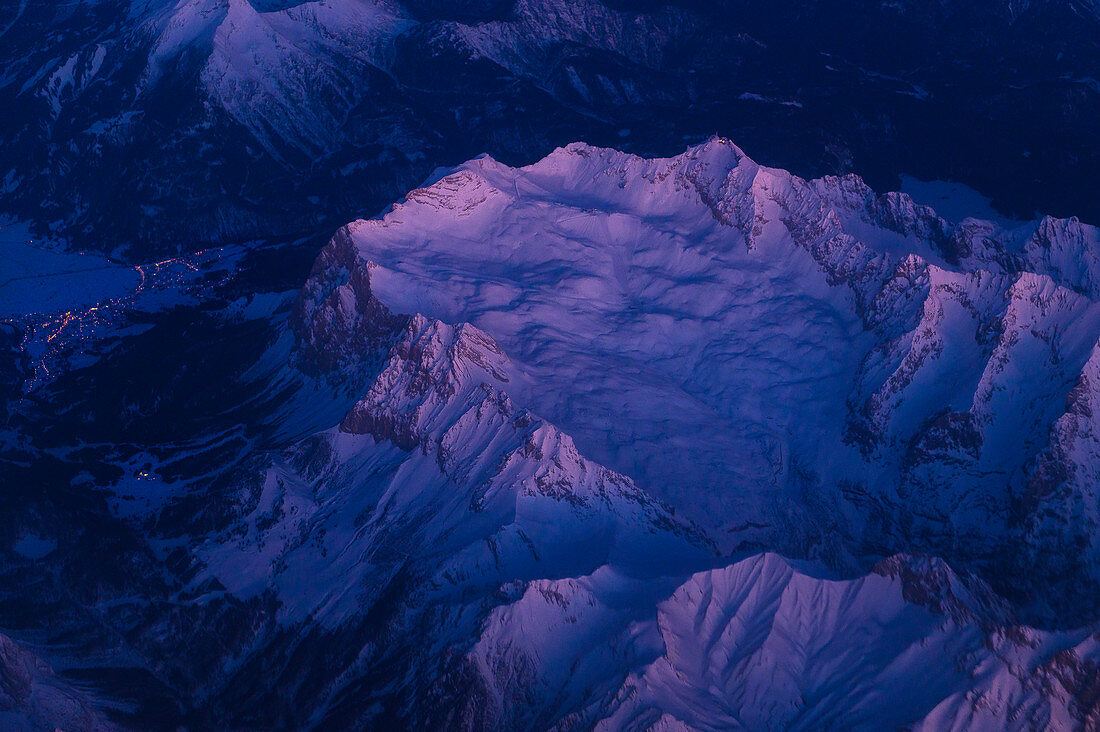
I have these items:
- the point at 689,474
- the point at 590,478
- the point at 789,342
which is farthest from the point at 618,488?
the point at 789,342

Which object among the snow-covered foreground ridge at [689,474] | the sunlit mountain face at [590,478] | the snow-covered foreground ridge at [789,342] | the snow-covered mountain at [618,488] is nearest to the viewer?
the snow-covered foreground ridge at [689,474]

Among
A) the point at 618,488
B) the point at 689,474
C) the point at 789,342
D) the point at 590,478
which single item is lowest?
the point at 689,474

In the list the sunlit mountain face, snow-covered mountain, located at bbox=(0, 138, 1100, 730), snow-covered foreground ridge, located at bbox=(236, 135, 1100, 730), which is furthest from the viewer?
the sunlit mountain face

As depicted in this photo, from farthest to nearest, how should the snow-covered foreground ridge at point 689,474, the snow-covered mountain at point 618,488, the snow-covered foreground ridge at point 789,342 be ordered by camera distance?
the snow-covered foreground ridge at point 789,342 → the snow-covered mountain at point 618,488 → the snow-covered foreground ridge at point 689,474

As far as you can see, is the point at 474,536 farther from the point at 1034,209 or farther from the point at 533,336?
the point at 1034,209

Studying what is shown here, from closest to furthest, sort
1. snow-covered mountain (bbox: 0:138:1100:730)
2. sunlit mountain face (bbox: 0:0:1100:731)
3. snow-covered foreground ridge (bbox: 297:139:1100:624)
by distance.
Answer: snow-covered mountain (bbox: 0:138:1100:730) < sunlit mountain face (bbox: 0:0:1100:731) < snow-covered foreground ridge (bbox: 297:139:1100:624)

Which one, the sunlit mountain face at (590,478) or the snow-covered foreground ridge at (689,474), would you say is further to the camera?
the sunlit mountain face at (590,478)

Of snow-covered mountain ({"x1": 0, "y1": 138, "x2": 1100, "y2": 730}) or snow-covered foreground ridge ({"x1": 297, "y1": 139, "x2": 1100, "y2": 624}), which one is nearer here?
snow-covered mountain ({"x1": 0, "y1": 138, "x2": 1100, "y2": 730})

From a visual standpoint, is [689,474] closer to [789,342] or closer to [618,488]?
[618,488]

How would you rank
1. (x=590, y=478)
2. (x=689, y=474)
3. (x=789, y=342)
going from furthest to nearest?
(x=789, y=342) < (x=689, y=474) < (x=590, y=478)
